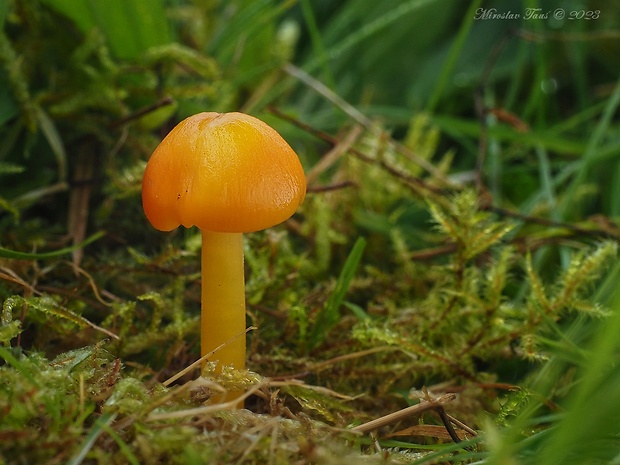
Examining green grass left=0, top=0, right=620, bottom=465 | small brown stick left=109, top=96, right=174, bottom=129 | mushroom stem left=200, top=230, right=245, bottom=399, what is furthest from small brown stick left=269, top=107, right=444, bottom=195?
mushroom stem left=200, top=230, right=245, bottom=399

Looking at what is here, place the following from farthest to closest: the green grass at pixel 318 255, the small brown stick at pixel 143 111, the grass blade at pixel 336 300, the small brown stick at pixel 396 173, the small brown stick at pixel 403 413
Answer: the small brown stick at pixel 396 173 → the small brown stick at pixel 143 111 → the grass blade at pixel 336 300 → the small brown stick at pixel 403 413 → the green grass at pixel 318 255

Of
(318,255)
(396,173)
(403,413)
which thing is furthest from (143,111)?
(403,413)

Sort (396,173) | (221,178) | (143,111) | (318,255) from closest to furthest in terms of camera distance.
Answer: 1. (221,178)
2. (143,111)
3. (318,255)
4. (396,173)

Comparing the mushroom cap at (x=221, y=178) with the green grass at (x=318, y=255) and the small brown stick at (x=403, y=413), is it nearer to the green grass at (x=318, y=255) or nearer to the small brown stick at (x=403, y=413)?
the green grass at (x=318, y=255)

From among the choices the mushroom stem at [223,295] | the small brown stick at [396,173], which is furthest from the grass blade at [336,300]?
the small brown stick at [396,173]

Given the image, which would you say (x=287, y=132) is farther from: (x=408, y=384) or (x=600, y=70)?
(x=600, y=70)

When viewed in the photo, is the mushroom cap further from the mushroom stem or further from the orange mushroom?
the mushroom stem

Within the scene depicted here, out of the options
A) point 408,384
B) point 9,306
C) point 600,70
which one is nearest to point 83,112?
point 9,306

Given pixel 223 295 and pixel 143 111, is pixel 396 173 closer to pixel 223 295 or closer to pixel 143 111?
pixel 143 111
